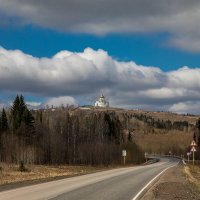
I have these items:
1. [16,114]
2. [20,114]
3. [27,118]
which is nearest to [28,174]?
[27,118]

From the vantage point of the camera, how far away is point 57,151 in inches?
4198

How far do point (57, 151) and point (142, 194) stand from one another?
85179 millimetres

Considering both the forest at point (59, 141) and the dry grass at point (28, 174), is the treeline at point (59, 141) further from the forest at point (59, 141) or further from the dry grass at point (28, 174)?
the dry grass at point (28, 174)

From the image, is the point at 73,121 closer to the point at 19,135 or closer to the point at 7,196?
the point at 19,135

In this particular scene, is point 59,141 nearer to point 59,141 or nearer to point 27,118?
point 59,141

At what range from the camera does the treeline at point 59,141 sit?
93.8m

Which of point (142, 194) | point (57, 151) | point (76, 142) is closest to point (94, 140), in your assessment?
point (76, 142)

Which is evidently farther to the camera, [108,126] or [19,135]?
[108,126]

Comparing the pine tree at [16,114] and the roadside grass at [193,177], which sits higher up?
the pine tree at [16,114]

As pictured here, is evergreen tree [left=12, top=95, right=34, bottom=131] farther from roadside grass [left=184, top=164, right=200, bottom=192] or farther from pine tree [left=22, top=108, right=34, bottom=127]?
roadside grass [left=184, top=164, right=200, bottom=192]

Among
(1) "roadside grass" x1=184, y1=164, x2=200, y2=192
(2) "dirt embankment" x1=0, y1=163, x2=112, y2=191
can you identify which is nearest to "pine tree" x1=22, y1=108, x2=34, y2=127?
(2) "dirt embankment" x1=0, y1=163, x2=112, y2=191

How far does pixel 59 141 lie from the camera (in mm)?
109188

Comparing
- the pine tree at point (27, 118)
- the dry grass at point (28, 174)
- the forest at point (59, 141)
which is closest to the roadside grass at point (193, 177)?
the dry grass at point (28, 174)

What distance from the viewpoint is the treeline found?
93750 millimetres
